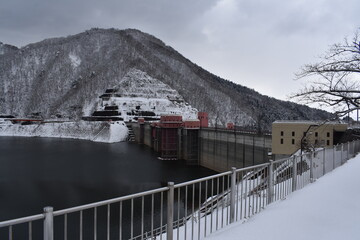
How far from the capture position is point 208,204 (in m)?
11.5

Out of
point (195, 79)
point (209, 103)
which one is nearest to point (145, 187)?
point (209, 103)

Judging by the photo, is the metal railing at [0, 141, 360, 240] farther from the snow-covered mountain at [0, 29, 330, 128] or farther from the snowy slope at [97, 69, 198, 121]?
the snow-covered mountain at [0, 29, 330, 128]

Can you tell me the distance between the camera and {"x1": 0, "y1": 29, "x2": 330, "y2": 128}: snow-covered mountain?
451 feet

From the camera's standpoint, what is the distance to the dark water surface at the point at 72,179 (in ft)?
82.2

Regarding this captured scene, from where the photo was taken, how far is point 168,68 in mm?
184875

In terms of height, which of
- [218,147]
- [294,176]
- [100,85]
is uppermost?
[100,85]

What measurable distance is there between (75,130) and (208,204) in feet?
317

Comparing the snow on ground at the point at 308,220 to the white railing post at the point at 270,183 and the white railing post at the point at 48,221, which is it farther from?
the white railing post at the point at 48,221

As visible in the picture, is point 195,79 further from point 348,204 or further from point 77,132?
point 348,204

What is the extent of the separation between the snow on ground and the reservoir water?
21.2m

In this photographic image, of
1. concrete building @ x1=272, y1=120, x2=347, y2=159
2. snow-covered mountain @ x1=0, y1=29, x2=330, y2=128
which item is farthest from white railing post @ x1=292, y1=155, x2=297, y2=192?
snow-covered mountain @ x1=0, y1=29, x2=330, y2=128

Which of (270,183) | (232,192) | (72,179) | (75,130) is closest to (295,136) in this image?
(72,179)

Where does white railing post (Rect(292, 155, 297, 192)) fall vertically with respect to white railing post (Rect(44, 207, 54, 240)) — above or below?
below

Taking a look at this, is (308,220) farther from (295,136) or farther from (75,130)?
(75,130)
